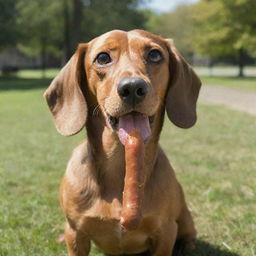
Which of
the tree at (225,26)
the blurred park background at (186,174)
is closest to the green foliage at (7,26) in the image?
the tree at (225,26)

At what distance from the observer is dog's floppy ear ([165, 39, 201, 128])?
3.39 m

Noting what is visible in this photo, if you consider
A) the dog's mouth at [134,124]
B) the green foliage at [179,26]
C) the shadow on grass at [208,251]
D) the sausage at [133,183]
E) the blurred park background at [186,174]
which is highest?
the dog's mouth at [134,124]

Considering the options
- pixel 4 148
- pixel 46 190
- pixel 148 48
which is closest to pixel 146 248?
pixel 148 48

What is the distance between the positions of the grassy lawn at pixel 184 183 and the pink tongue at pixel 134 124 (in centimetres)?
146

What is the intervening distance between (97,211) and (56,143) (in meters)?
5.41

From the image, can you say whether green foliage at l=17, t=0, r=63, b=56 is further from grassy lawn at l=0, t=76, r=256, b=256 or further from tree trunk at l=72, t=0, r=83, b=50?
grassy lawn at l=0, t=76, r=256, b=256

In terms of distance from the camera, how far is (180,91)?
11.2ft

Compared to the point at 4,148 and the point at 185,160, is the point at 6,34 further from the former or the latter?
the point at 185,160

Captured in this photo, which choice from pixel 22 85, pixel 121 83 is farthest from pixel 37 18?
pixel 121 83

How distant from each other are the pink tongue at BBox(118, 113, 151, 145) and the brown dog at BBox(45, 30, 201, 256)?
19mm

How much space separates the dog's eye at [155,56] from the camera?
10.6 feet

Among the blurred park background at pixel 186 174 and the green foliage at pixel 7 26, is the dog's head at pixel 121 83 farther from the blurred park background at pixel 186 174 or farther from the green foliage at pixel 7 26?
the green foliage at pixel 7 26

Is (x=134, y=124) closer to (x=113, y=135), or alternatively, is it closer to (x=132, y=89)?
(x=132, y=89)

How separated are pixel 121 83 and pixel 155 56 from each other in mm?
609
